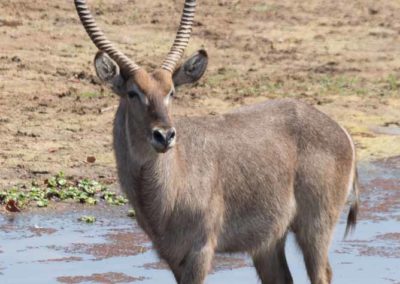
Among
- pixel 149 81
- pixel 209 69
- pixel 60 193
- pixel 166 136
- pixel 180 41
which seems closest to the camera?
pixel 166 136

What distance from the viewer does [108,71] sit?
8430mm

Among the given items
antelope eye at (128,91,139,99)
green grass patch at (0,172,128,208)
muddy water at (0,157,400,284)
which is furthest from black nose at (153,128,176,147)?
green grass patch at (0,172,128,208)

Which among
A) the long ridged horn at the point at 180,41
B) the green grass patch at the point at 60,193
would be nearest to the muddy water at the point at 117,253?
the green grass patch at the point at 60,193

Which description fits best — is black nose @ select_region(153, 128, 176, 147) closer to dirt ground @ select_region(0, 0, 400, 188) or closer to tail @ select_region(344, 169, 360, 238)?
tail @ select_region(344, 169, 360, 238)

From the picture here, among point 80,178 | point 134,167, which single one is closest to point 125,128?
point 134,167

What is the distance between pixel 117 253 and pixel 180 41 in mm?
2432

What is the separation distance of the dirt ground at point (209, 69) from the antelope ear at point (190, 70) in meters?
3.98

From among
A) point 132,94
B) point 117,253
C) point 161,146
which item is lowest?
point 117,253

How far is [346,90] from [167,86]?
787cm

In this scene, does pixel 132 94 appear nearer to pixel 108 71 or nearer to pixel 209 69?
pixel 108 71

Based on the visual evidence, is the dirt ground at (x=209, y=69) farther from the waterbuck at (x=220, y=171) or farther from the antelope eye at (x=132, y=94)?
the antelope eye at (x=132, y=94)

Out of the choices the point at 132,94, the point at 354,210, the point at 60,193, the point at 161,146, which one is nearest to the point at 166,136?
the point at 161,146

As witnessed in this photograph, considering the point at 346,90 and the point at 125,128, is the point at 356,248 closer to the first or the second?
the point at 125,128

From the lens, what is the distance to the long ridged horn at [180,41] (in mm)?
8672
